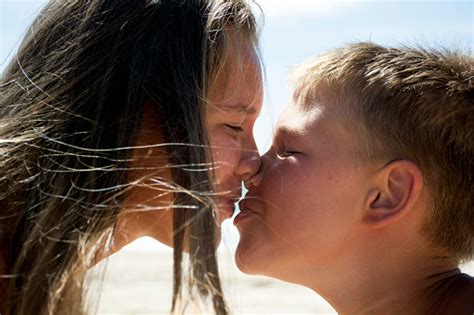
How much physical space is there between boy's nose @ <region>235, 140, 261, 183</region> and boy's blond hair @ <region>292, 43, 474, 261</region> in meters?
0.44

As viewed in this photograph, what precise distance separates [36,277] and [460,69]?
218 centimetres

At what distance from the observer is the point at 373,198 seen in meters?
3.36

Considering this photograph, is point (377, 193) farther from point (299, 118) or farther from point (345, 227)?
point (299, 118)

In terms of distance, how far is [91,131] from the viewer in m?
2.72

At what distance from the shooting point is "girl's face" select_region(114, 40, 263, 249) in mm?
2824

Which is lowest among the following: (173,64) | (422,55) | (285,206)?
(285,206)

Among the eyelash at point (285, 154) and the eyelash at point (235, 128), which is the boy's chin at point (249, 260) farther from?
the eyelash at point (235, 128)

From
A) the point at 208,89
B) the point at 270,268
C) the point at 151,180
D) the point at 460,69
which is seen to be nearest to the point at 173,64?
the point at 208,89

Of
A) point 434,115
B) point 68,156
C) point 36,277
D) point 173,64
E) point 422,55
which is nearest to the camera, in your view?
point 36,277

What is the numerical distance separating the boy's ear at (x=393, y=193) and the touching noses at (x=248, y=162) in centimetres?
56

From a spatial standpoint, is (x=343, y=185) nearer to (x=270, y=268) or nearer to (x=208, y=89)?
(x=270, y=268)

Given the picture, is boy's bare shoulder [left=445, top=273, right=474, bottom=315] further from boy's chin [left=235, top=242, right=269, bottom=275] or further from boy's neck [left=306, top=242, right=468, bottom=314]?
boy's chin [left=235, top=242, right=269, bottom=275]

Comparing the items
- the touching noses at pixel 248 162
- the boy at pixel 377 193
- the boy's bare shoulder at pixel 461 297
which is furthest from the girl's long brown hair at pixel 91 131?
the boy's bare shoulder at pixel 461 297

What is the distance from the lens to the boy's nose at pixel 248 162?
3334 mm
